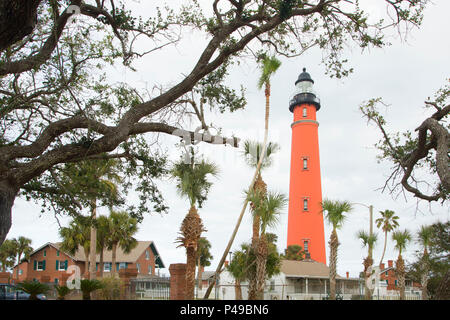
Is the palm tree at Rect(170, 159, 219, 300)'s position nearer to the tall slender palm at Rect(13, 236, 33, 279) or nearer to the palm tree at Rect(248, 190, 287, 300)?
the palm tree at Rect(248, 190, 287, 300)

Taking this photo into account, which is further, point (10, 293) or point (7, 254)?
point (7, 254)

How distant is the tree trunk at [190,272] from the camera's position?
50.8 ft

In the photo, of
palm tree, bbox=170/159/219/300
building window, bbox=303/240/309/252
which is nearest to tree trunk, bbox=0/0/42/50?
palm tree, bbox=170/159/219/300

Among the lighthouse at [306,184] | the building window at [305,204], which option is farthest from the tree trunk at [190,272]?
the building window at [305,204]

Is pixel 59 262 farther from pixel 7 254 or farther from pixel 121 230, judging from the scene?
pixel 121 230

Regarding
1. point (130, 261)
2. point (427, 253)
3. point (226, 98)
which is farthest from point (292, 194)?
point (226, 98)

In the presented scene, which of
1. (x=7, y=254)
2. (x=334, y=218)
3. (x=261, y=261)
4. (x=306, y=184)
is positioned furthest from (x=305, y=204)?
(x=7, y=254)

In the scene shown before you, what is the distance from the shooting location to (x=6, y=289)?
22.4 metres

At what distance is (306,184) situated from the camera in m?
41.0

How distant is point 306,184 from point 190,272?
26.9 meters

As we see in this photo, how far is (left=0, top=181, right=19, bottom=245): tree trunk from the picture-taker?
7316 millimetres

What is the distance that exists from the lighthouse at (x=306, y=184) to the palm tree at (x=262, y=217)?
68.6 ft

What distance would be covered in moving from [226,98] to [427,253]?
1009 inches
